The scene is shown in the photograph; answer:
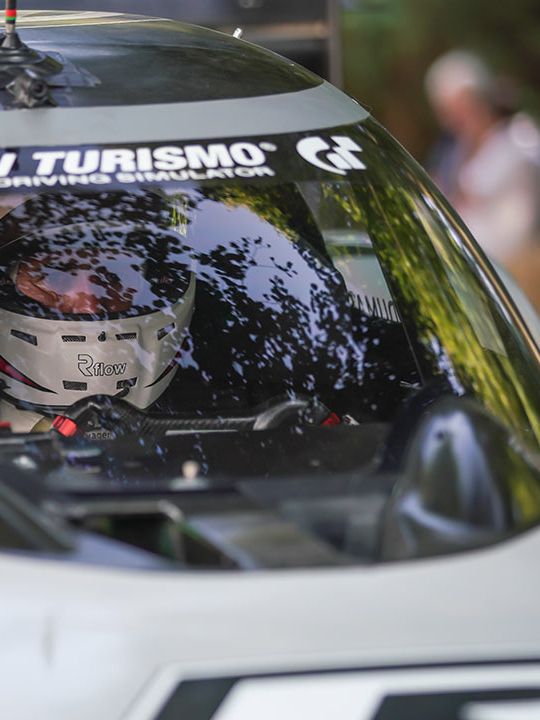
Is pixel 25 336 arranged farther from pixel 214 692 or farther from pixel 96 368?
pixel 214 692

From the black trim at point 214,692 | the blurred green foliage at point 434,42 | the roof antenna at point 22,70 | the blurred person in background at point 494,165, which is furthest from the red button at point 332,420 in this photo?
the blurred green foliage at point 434,42

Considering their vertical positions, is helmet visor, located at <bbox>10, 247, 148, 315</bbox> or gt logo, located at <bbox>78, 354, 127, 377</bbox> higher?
helmet visor, located at <bbox>10, 247, 148, 315</bbox>

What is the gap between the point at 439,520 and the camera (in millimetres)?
2055

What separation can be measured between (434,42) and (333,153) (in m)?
8.91

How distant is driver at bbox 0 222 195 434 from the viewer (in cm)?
326

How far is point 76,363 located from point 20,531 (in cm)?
133

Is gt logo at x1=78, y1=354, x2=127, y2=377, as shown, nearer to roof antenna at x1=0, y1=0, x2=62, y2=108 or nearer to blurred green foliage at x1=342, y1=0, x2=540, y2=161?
roof antenna at x1=0, y1=0, x2=62, y2=108

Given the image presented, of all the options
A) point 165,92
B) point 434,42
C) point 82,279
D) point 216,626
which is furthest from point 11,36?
point 434,42

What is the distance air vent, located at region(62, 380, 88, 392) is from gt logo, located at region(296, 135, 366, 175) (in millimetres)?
790

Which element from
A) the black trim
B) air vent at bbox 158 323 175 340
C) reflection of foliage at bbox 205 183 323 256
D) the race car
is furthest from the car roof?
the black trim

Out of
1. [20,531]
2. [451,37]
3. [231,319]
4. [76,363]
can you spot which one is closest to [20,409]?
[76,363]

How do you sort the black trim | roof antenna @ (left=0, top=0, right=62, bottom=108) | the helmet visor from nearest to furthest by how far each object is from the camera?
the black trim, roof antenna @ (left=0, top=0, right=62, bottom=108), the helmet visor

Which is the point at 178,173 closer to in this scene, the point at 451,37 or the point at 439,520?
the point at 439,520

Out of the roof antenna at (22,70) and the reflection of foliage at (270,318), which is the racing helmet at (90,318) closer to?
the reflection of foliage at (270,318)
